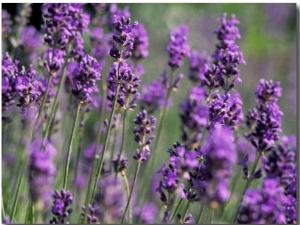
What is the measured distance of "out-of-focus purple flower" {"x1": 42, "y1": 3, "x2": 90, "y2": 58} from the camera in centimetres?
231

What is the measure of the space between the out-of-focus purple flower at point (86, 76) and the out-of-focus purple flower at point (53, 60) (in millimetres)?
187

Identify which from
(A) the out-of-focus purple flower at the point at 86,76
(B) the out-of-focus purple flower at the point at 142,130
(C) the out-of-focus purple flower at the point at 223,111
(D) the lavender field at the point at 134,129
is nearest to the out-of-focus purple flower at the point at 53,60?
(D) the lavender field at the point at 134,129

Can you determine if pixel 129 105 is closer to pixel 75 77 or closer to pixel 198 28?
pixel 75 77

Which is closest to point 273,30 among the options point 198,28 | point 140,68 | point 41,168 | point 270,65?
point 270,65

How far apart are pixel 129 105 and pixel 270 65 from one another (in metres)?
5.21

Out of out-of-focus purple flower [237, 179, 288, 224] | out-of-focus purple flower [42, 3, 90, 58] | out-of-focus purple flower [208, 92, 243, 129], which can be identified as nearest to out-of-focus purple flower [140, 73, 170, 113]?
out-of-focus purple flower [42, 3, 90, 58]

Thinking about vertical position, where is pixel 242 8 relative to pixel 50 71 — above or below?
above

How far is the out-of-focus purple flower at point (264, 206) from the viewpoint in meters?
1.58

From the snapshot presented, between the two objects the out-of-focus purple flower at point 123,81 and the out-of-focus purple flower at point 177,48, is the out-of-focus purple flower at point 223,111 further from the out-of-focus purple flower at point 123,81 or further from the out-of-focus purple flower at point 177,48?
the out-of-focus purple flower at point 177,48

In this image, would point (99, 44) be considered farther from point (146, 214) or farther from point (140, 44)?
point (146, 214)

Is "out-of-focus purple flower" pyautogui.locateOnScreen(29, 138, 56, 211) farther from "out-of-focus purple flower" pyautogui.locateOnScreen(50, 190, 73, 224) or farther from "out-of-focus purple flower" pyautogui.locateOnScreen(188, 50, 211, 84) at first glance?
"out-of-focus purple flower" pyautogui.locateOnScreen(188, 50, 211, 84)

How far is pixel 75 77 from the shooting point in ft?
6.97

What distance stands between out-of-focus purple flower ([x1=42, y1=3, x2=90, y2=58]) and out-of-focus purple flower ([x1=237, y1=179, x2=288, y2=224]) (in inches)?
39.8

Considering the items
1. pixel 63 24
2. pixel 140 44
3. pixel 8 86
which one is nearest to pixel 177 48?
pixel 140 44
